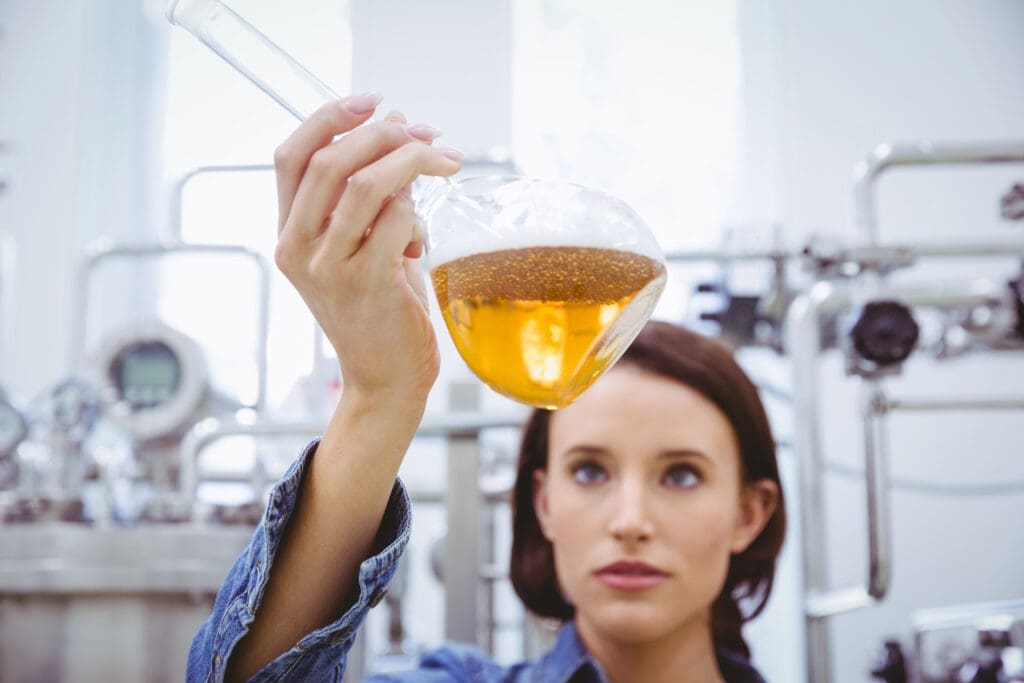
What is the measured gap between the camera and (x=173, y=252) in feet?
3.66

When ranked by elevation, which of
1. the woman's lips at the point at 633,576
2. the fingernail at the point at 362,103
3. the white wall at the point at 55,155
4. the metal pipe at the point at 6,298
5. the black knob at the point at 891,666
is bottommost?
the black knob at the point at 891,666

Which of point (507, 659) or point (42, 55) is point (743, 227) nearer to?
point (507, 659)

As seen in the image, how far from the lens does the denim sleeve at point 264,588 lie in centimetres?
42

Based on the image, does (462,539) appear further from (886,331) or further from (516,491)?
(886,331)

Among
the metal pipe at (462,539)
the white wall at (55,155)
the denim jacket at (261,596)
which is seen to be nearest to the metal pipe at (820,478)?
the metal pipe at (462,539)

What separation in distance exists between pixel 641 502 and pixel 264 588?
376mm

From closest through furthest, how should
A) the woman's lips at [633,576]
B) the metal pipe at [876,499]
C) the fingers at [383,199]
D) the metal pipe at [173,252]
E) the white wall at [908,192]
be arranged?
the fingers at [383,199] < the woman's lips at [633,576] < the metal pipe at [876,499] < the metal pipe at [173,252] < the white wall at [908,192]

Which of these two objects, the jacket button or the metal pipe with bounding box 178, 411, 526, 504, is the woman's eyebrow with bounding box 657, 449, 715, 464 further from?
the jacket button

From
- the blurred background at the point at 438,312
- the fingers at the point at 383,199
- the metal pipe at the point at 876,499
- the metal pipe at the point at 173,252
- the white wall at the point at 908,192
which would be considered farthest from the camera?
the white wall at the point at 908,192

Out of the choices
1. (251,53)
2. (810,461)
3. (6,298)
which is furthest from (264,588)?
(6,298)

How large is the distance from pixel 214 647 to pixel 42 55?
6.95 feet

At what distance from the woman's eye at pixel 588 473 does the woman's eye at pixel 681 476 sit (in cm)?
6

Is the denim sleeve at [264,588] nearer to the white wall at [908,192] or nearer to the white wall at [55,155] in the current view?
the white wall at [908,192]

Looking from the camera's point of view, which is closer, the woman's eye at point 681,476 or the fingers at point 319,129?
the fingers at point 319,129
